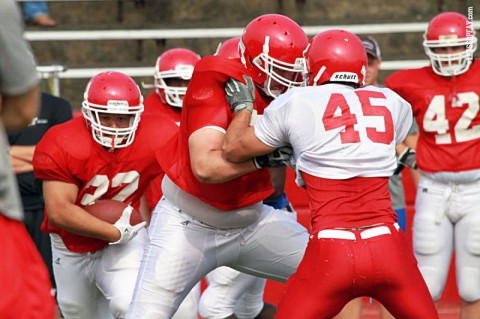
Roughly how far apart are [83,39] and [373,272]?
19.8ft

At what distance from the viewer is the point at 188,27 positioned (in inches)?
352

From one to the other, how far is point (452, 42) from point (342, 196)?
2299 mm

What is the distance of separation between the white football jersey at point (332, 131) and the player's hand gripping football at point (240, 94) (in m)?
0.18

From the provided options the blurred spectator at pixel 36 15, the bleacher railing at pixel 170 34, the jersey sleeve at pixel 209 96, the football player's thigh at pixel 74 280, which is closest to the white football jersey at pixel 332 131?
the jersey sleeve at pixel 209 96

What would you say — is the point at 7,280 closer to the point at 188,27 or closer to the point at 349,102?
the point at 349,102

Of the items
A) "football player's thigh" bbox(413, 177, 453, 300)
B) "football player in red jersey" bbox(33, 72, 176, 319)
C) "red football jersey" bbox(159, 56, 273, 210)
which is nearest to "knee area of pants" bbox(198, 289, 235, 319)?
"football player in red jersey" bbox(33, 72, 176, 319)

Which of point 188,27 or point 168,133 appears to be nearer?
point 168,133

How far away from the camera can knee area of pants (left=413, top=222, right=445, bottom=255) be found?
5.44 m

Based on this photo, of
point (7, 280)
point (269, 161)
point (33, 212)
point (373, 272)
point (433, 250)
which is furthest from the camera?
point (33, 212)

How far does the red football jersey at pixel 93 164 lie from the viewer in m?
4.63

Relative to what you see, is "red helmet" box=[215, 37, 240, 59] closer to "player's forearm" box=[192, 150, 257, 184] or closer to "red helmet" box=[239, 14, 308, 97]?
"red helmet" box=[239, 14, 308, 97]

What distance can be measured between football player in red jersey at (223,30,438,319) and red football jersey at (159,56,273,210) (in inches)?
10.0

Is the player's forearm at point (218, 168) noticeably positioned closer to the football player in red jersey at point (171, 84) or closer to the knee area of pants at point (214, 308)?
the knee area of pants at point (214, 308)

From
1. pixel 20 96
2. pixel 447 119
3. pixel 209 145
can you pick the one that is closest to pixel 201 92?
pixel 209 145
